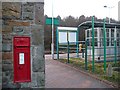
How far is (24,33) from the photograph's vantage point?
6199mm

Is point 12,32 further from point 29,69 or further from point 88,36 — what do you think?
point 88,36

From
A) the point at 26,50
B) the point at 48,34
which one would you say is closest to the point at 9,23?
the point at 26,50

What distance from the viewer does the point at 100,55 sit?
17.5m

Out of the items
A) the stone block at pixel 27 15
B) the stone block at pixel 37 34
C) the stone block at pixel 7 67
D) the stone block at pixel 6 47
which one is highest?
the stone block at pixel 27 15

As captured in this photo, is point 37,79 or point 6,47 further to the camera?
point 37,79

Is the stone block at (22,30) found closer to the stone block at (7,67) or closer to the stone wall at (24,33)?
the stone wall at (24,33)

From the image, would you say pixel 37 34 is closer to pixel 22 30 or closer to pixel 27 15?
pixel 22 30

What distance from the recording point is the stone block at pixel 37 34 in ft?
20.4

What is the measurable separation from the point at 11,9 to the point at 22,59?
3.86 feet

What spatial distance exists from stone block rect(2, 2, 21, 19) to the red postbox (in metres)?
0.52

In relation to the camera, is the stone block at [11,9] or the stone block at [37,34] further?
the stone block at [37,34]

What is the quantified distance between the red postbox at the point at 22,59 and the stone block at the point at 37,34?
5.9 inches

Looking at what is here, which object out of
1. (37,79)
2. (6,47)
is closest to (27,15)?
(6,47)

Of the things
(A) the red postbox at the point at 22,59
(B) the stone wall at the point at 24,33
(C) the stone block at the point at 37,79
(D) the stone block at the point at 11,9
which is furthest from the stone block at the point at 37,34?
(C) the stone block at the point at 37,79
